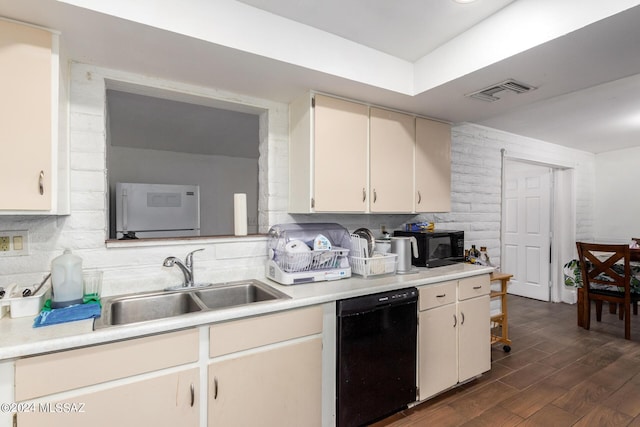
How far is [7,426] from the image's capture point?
1.13 m

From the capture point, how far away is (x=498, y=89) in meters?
2.13

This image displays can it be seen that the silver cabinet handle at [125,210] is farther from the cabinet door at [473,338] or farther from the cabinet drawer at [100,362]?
the cabinet door at [473,338]

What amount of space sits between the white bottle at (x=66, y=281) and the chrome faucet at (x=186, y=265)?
16.6 inches

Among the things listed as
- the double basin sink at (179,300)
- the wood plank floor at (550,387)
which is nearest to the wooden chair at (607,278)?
the wood plank floor at (550,387)

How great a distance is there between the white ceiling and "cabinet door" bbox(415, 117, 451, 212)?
320 millimetres

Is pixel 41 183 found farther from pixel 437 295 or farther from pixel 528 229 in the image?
pixel 528 229

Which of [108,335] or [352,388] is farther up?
[108,335]

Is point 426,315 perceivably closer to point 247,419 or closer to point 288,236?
point 288,236

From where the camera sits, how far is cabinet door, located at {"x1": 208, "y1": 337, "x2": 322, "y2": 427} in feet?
4.88

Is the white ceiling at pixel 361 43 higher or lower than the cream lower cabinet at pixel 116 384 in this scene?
higher

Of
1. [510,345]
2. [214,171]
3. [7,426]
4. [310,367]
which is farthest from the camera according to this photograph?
[214,171]

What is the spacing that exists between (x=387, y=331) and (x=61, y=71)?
7.09 ft

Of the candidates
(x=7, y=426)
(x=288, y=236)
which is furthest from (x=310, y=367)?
(x=7, y=426)

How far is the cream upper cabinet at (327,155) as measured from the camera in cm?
213
